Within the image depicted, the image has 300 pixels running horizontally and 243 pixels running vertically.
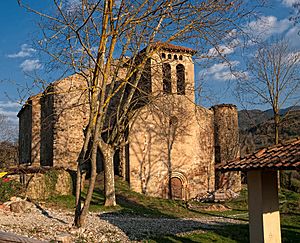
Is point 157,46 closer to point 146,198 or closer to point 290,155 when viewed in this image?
point 290,155

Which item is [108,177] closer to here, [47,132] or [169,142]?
[169,142]

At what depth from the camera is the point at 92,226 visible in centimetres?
1076

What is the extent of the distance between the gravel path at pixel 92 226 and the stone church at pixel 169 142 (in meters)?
8.13

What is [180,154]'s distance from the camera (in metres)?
23.0

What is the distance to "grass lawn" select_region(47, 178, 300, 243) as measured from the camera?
10.8 meters

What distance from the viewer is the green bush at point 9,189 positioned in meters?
13.9

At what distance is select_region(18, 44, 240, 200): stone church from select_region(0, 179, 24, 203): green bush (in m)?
6.48

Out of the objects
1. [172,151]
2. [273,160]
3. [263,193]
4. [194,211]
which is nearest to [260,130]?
[172,151]

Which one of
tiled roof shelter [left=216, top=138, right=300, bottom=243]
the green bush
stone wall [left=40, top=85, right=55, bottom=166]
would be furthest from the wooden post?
stone wall [left=40, top=85, right=55, bottom=166]

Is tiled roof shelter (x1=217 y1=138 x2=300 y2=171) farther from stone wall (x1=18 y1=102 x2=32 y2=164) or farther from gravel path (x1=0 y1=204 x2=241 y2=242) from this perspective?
stone wall (x1=18 y1=102 x2=32 y2=164)

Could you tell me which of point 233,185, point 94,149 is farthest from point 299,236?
point 233,185

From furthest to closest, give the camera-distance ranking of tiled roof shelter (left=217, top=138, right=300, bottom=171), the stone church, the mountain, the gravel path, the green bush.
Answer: the mountain, the stone church, the green bush, the gravel path, tiled roof shelter (left=217, top=138, right=300, bottom=171)

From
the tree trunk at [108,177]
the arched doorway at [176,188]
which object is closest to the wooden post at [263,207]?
the tree trunk at [108,177]

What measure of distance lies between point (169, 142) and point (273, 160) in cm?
1589
